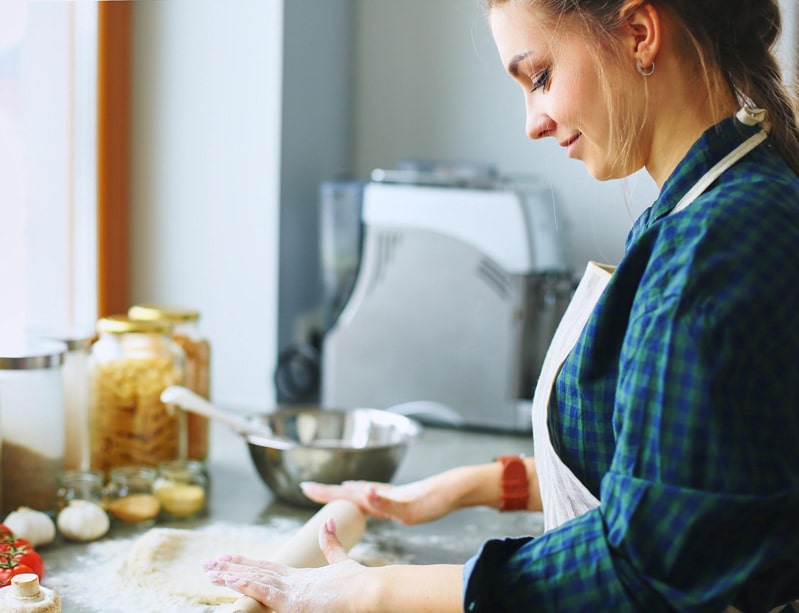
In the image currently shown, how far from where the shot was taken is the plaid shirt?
0.60 m

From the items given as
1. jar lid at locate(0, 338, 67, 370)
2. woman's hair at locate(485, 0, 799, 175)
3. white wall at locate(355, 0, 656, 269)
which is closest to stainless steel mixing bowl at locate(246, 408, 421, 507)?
jar lid at locate(0, 338, 67, 370)

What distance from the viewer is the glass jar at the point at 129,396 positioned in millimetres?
1213

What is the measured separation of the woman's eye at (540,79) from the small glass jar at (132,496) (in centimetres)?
67

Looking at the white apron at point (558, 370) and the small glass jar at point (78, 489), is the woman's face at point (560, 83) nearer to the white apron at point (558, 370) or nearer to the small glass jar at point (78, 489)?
the white apron at point (558, 370)

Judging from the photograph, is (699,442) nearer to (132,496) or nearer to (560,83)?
(560,83)

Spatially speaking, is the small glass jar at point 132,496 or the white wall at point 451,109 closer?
the small glass jar at point 132,496

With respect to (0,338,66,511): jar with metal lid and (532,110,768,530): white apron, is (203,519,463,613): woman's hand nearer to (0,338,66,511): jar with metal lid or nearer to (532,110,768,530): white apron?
(532,110,768,530): white apron

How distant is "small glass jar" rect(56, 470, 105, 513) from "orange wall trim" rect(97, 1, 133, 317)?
65 cm

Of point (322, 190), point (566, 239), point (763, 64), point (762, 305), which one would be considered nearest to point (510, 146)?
point (566, 239)

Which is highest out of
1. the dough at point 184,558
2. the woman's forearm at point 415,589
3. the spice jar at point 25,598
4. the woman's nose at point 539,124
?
the woman's nose at point 539,124

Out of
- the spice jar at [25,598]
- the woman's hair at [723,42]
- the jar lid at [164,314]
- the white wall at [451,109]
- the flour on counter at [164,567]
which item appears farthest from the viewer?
the white wall at [451,109]

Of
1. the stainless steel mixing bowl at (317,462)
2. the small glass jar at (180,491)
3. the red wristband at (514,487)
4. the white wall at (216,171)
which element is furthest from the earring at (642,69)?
the white wall at (216,171)

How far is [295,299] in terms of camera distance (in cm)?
177

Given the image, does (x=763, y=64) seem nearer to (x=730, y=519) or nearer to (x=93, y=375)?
(x=730, y=519)
